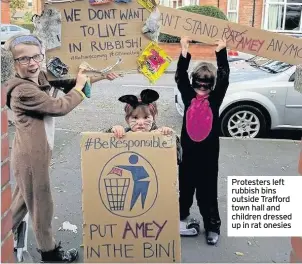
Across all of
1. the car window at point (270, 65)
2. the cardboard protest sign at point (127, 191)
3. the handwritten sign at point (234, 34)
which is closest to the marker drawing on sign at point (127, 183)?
the cardboard protest sign at point (127, 191)

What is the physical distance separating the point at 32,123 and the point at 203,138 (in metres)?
1.32

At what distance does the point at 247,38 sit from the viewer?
11.1 ft

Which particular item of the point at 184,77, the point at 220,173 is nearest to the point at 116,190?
Result: the point at 184,77

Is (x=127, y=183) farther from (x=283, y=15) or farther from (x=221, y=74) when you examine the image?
(x=283, y=15)

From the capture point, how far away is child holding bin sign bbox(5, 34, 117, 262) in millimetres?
3010

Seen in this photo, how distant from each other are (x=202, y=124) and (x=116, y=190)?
1.12 metres

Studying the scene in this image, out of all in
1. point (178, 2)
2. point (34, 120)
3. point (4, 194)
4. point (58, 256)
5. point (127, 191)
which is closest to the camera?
point (4, 194)

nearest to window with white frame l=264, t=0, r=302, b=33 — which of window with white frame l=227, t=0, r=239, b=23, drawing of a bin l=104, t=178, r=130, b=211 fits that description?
window with white frame l=227, t=0, r=239, b=23

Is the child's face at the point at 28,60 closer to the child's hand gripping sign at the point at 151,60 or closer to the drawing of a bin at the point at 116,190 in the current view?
the child's hand gripping sign at the point at 151,60

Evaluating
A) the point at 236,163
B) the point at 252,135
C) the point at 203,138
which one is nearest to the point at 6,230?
the point at 203,138

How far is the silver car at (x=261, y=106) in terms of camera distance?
7414mm

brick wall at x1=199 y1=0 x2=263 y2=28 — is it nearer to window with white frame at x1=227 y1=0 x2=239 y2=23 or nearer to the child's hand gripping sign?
window with white frame at x1=227 y1=0 x2=239 y2=23

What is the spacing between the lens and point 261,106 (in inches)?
294

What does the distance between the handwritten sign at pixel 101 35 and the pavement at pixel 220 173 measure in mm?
1573
